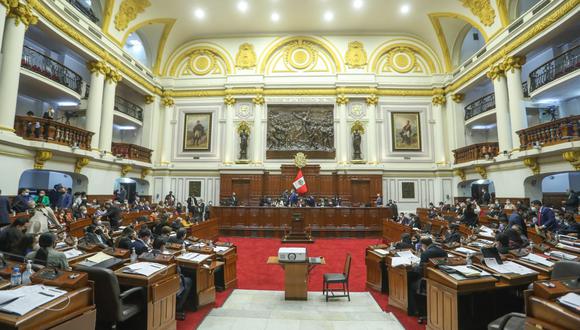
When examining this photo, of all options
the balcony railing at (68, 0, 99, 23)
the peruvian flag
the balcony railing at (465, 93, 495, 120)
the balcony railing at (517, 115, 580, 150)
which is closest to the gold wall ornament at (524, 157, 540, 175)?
the balcony railing at (517, 115, 580, 150)

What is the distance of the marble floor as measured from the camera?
3.71 m

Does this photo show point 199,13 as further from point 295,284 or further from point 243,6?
point 295,284

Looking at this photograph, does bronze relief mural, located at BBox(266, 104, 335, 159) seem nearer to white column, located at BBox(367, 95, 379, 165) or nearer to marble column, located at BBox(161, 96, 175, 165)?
white column, located at BBox(367, 95, 379, 165)

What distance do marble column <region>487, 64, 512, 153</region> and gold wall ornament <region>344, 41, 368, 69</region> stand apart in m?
6.67

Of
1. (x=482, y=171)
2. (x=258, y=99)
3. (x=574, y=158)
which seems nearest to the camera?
(x=574, y=158)

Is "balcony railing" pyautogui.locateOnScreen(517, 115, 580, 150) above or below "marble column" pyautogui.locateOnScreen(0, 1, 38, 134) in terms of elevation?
below

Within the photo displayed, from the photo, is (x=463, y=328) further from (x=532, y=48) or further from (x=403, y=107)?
(x=403, y=107)

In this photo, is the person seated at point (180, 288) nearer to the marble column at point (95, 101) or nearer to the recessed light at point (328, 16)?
the marble column at point (95, 101)

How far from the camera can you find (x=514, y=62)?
11.0 meters

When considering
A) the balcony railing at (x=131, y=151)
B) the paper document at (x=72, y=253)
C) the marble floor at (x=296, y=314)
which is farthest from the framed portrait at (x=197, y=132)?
the paper document at (x=72, y=253)

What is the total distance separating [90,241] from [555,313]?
5969 mm

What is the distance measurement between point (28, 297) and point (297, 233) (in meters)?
9.52

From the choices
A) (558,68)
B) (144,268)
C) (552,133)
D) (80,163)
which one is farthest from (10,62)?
(558,68)

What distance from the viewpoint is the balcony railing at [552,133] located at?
27.9 ft
